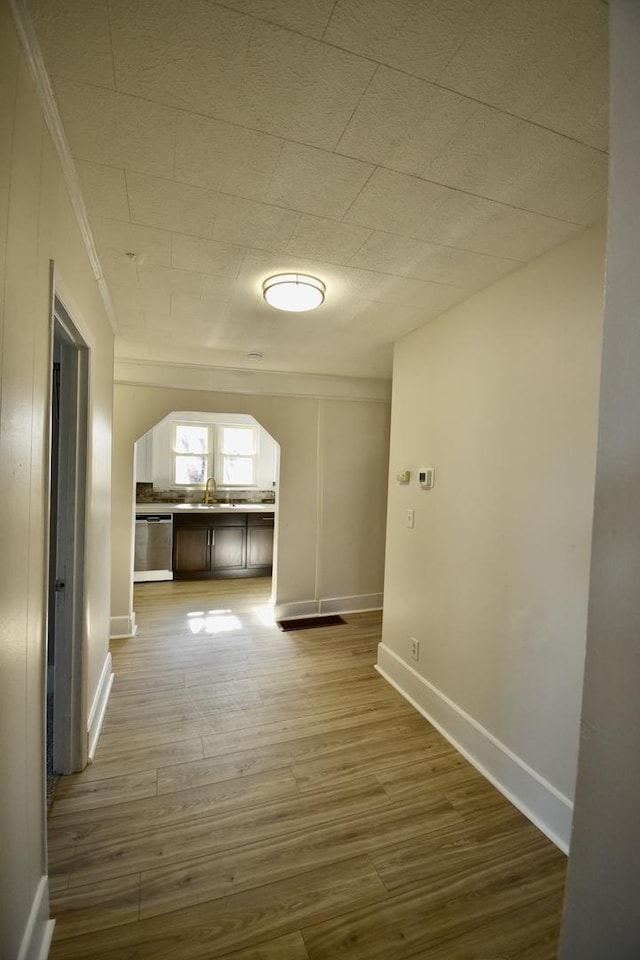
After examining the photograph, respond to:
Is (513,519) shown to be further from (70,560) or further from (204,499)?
(204,499)

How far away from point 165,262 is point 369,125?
45.4 inches

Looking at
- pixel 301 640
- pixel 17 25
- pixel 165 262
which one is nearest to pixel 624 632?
pixel 17 25

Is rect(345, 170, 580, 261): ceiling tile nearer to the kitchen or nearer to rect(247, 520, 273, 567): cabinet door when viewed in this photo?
the kitchen

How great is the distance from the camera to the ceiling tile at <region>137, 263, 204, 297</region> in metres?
1.94

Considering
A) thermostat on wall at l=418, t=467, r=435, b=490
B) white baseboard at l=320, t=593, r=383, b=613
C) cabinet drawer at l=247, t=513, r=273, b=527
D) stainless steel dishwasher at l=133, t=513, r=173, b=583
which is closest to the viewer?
thermostat on wall at l=418, t=467, r=435, b=490

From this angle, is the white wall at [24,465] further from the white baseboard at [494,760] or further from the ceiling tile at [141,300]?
the white baseboard at [494,760]

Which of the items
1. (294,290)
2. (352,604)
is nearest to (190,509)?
(352,604)

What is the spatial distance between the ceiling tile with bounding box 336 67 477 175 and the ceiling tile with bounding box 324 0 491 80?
5 cm

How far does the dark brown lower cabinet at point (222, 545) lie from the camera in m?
5.21

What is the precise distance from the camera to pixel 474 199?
138 cm

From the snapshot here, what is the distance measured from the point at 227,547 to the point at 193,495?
117 centimetres

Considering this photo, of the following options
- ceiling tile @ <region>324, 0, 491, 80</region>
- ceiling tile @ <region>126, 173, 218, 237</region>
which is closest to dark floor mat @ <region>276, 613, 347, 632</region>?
ceiling tile @ <region>126, 173, 218, 237</region>

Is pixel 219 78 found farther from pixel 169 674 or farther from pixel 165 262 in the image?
pixel 169 674

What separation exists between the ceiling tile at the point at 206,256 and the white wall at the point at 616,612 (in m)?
1.46
